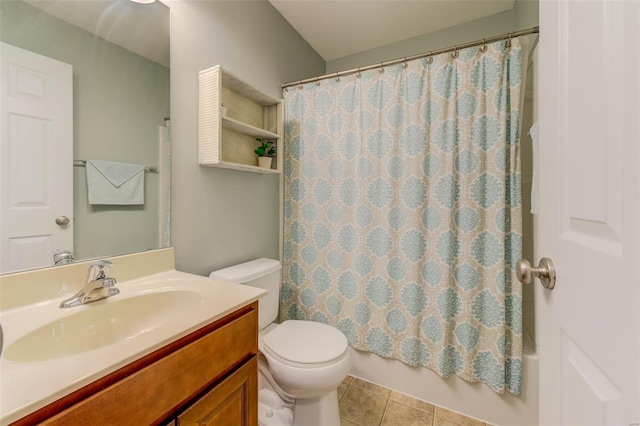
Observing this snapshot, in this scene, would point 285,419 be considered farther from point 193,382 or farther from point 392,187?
point 392,187

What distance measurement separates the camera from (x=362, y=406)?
1.48 metres

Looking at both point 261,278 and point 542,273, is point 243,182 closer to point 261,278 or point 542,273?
point 261,278

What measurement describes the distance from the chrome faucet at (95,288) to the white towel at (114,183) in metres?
0.27

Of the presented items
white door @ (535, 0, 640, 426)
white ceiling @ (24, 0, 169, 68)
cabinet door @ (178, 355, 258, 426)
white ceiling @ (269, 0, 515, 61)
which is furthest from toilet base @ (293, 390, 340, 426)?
white ceiling @ (269, 0, 515, 61)

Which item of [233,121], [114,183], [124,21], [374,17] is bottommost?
[114,183]

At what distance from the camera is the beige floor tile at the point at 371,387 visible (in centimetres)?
159

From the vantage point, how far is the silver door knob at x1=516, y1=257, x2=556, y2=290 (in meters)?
0.57

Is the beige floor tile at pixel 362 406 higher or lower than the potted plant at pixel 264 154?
lower

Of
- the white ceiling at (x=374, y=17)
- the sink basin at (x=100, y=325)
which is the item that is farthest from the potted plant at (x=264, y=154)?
the white ceiling at (x=374, y=17)

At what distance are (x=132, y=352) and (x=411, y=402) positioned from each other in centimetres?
157

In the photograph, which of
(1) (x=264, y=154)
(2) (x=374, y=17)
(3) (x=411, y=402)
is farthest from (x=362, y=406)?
(2) (x=374, y=17)

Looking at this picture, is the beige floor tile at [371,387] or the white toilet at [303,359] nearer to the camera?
the white toilet at [303,359]

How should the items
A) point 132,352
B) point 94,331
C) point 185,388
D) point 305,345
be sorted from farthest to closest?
point 305,345 < point 94,331 < point 185,388 < point 132,352

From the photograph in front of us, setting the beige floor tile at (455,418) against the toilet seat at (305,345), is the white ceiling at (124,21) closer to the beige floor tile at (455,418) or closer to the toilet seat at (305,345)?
the toilet seat at (305,345)
